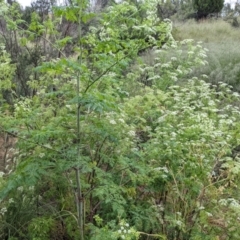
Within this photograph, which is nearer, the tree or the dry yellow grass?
the dry yellow grass

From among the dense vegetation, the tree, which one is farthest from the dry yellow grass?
the dense vegetation

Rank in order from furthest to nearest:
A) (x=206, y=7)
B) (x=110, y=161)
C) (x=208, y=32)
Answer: (x=206, y=7) → (x=208, y=32) → (x=110, y=161)

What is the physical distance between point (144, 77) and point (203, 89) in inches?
79.1

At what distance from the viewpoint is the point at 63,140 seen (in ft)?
10.0

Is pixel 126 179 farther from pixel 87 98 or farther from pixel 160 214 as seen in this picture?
pixel 87 98

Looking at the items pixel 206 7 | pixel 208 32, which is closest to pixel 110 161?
pixel 208 32

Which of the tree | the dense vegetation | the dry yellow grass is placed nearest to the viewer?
the dense vegetation

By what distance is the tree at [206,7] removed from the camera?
56.8ft

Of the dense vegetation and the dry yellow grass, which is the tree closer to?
the dry yellow grass

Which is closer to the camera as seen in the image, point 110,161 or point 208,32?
point 110,161

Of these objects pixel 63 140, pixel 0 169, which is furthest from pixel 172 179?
pixel 0 169

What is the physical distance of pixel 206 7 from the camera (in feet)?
57.4

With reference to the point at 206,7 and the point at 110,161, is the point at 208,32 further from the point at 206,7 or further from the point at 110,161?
the point at 110,161

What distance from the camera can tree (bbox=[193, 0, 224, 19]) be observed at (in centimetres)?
1731
